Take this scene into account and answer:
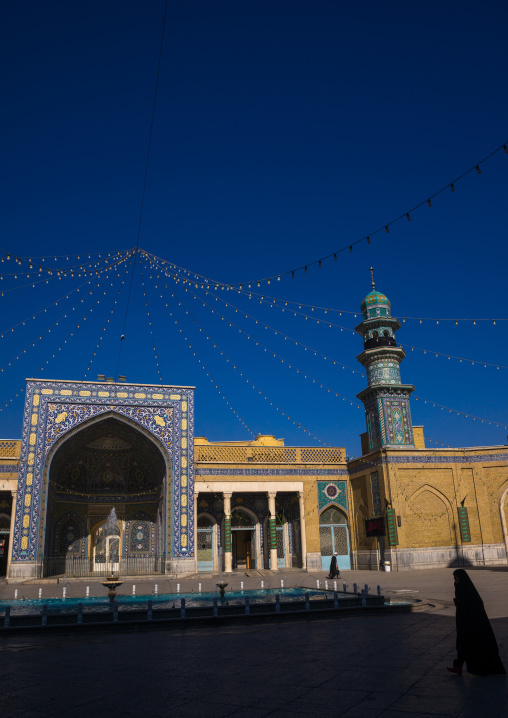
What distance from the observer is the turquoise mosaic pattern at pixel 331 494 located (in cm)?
2559

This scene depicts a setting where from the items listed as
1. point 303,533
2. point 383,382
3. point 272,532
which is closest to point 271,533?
point 272,532

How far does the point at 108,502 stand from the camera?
26.2 metres

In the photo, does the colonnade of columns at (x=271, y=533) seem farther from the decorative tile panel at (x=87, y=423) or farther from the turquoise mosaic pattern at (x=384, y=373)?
the turquoise mosaic pattern at (x=384, y=373)

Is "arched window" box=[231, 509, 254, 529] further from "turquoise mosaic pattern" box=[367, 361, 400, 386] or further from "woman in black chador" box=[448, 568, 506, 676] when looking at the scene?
"woman in black chador" box=[448, 568, 506, 676]

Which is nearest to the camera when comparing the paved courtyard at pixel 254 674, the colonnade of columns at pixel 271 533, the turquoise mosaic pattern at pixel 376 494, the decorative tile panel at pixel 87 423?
the paved courtyard at pixel 254 674

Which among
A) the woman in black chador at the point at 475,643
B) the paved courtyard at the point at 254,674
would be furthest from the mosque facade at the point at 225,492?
the woman in black chador at the point at 475,643

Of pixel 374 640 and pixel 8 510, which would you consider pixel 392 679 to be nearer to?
pixel 374 640

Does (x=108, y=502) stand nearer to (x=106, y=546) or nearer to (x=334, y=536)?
(x=106, y=546)

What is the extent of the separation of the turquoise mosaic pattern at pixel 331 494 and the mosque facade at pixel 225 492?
0.04 meters

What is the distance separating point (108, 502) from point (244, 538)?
661 cm

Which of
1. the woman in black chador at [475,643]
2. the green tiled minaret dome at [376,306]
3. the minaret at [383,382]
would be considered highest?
the green tiled minaret dome at [376,306]

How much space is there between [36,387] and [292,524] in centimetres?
1247

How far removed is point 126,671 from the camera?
Answer: 5.65m

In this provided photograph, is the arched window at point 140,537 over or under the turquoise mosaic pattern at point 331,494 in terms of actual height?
under
